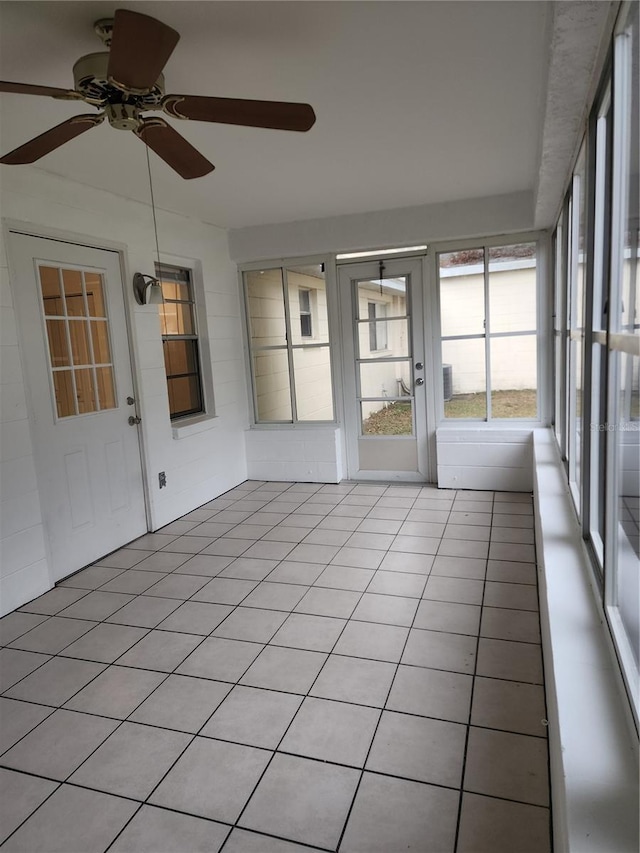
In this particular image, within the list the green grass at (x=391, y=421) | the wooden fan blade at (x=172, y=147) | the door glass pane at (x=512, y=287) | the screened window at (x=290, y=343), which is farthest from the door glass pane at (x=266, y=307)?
the wooden fan blade at (x=172, y=147)

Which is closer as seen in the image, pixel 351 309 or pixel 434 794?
pixel 434 794

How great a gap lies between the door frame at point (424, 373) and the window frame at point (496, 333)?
0.18 ft

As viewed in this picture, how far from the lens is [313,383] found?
5.65 m

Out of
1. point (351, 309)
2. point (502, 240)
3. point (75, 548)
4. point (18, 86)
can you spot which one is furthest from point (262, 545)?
point (502, 240)

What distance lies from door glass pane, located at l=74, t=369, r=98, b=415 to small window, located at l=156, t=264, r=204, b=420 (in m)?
0.88

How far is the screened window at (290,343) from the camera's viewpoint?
18.1 feet

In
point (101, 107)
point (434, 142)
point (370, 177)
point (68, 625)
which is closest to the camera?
point (101, 107)

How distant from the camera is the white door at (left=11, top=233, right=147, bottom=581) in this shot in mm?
3363

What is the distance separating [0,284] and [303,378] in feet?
9.91

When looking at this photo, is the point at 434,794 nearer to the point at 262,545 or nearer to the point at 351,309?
the point at 262,545

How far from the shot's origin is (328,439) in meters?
5.50

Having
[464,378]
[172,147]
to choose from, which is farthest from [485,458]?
[172,147]

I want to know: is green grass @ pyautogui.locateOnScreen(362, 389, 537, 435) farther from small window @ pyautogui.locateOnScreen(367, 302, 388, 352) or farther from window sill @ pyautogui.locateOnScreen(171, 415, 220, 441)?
window sill @ pyautogui.locateOnScreen(171, 415, 220, 441)

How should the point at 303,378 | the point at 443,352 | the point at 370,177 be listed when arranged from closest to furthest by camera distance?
1. the point at 370,177
2. the point at 443,352
3. the point at 303,378
